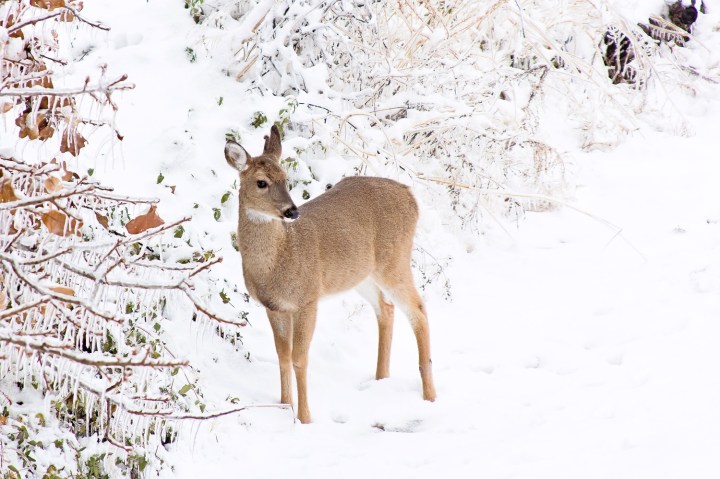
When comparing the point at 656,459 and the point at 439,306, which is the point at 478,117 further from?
the point at 656,459

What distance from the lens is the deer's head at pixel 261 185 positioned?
5246mm

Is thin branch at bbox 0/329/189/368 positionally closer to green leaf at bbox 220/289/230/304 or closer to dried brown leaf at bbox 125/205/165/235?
dried brown leaf at bbox 125/205/165/235

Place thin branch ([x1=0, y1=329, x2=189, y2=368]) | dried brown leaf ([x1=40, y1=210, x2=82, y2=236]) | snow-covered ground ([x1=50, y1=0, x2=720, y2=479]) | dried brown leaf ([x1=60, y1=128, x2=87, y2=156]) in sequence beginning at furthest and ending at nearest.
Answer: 1. snow-covered ground ([x1=50, y1=0, x2=720, y2=479])
2. dried brown leaf ([x1=60, y1=128, x2=87, y2=156])
3. dried brown leaf ([x1=40, y1=210, x2=82, y2=236])
4. thin branch ([x1=0, y1=329, x2=189, y2=368])

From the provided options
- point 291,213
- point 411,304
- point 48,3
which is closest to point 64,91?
point 48,3

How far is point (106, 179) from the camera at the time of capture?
6582mm

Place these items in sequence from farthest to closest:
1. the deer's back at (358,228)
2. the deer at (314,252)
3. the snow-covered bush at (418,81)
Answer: the snow-covered bush at (418,81)
the deer's back at (358,228)
the deer at (314,252)

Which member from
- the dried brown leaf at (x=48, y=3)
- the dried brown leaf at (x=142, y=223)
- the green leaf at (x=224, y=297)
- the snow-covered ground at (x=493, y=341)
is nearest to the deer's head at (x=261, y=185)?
the snow-covered ground at (x=493, y=341)

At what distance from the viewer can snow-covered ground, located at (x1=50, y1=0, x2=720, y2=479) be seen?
4.80 metres

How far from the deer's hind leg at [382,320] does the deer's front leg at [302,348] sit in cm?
76

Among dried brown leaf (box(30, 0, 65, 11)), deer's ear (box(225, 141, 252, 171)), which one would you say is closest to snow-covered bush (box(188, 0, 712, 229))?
deer's ear (box(225, 141, 252, 171))

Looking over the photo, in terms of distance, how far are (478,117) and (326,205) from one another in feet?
8.75

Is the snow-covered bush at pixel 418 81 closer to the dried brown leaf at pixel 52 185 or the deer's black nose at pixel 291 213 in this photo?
the deer's black nose at pixel 291 213

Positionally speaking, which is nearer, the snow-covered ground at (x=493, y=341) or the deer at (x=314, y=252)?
the snow-covered ground at (x=493, y=341)

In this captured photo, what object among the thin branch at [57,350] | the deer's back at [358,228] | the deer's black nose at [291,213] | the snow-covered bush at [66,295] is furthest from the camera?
the deer's back at [358,228]
